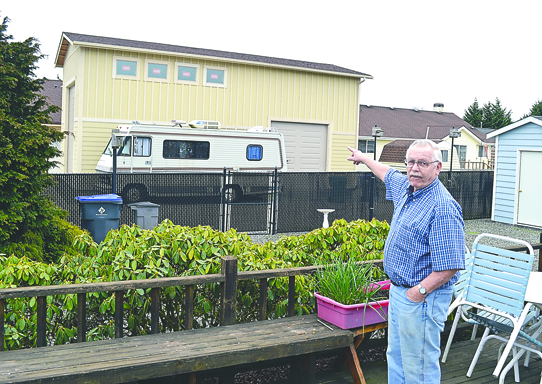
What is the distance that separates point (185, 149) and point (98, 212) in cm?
822

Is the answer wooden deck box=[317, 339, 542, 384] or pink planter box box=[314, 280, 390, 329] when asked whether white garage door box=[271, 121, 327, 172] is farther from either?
pink planter box box=[314, 280, 390, 329]

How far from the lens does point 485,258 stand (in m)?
4.45

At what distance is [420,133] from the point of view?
41125 mm

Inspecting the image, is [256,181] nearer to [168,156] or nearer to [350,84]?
[168,156]

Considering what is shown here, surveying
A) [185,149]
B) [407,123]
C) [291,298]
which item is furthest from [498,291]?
[407,123]

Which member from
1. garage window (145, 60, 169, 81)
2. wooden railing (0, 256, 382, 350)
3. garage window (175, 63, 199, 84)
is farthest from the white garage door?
wooden railing (0, 256, 382, 350)

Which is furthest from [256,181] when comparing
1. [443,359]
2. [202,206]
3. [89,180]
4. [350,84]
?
[350,84]

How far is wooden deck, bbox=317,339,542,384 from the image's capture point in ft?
14.0

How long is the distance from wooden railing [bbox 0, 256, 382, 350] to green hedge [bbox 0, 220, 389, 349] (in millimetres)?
144

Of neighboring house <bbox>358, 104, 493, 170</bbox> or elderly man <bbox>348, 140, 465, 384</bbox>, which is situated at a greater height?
neighboring house <bbox>358, 104, 493, 170</bbox>

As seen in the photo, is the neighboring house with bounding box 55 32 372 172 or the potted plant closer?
the potted plant

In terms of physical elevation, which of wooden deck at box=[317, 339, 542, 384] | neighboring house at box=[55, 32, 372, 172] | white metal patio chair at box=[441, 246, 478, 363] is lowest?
wooden deck at box=[317, 339, 542, 384]

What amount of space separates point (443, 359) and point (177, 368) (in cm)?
239

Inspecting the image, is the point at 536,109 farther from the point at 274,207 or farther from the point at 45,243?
the point at 45,243
